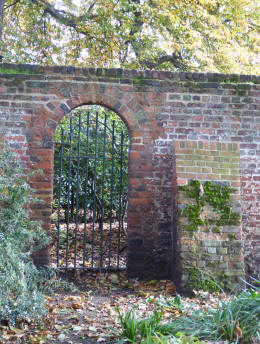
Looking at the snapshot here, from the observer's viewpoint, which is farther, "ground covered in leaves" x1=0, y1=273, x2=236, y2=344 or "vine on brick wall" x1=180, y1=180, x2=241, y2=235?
"vine on brick wall" x1=180, y1=180, x2=241, y2=235

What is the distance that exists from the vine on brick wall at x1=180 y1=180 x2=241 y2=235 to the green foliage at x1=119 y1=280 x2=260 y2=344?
6.38ft

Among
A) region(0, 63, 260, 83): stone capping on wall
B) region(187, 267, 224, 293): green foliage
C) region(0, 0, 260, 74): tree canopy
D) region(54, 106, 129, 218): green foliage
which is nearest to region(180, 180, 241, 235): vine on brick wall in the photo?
region(187, 267, 224, 293): green foliage

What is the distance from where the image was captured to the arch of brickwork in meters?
6.07

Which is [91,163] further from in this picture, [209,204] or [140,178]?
[209,204]

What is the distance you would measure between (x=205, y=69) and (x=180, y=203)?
21.1ft

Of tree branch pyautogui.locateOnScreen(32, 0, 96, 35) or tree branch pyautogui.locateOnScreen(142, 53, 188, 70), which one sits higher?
tree branch pyautogui.locateOnScreen(32, 0, 96, 35)

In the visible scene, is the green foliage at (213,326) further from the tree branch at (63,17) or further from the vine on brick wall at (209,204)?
the tree branch at (63,17)

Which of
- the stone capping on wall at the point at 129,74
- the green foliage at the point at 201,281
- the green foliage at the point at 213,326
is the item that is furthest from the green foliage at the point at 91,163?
the green foliage at the point at 213,326

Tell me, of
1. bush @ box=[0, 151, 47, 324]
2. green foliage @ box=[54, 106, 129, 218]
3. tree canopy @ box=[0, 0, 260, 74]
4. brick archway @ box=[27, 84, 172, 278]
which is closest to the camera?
bush @ box=[0, 151, 47, 324]

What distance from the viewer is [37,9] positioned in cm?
1173

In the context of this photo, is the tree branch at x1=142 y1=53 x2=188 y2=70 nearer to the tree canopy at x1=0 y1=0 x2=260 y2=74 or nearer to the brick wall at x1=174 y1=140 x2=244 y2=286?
the tree canopy at x1=0 y1=0 x2=260 y2=74

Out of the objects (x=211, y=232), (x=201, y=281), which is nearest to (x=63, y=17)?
(x=211, y=232)

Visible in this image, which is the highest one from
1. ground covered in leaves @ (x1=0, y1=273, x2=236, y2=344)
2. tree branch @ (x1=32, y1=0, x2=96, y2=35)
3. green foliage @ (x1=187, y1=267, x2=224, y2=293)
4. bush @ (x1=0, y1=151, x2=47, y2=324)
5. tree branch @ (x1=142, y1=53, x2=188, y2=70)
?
tree branch @ (x1=32, y1=0, x2=96, y2=35)

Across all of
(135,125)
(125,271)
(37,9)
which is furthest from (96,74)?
(37,9)
